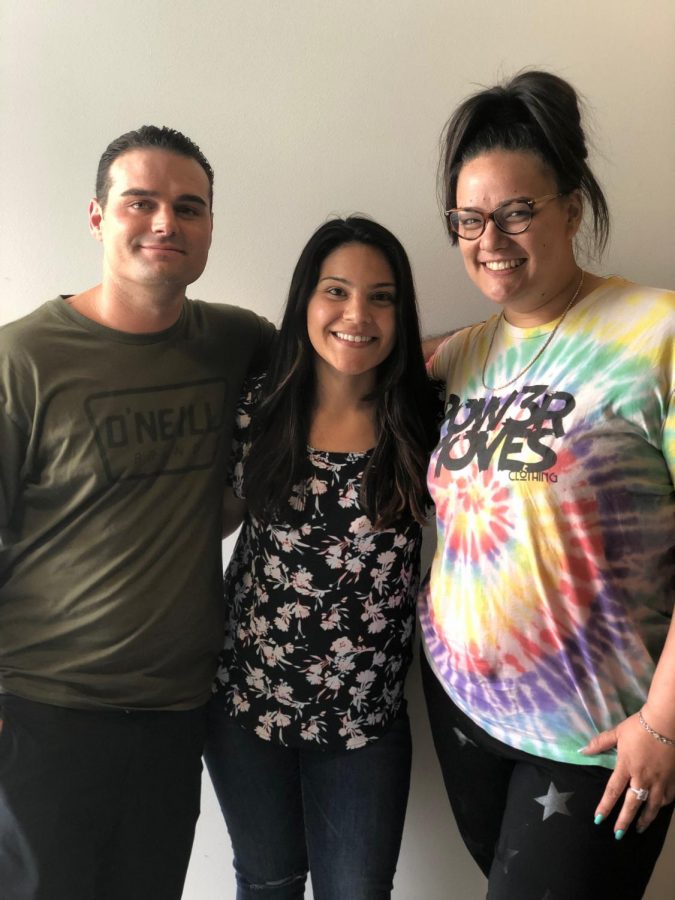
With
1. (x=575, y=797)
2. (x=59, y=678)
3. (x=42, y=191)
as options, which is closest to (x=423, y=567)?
A: (x=575, y=797)

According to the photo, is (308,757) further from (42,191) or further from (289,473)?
(42,191)

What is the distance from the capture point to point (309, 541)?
133 centimetres

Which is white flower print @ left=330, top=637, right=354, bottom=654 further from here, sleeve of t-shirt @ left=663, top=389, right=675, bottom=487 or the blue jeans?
sleeve of t-shirt @ left=663, top=389, right=675, bottom=487

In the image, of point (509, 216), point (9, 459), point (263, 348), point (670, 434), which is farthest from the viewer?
point (263, 348)

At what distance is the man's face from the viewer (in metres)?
1.32

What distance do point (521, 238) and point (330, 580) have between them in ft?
2.22

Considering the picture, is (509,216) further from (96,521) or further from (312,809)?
(312,809)

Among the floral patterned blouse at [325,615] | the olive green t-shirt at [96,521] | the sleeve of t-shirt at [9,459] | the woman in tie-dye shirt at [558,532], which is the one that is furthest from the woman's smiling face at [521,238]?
the sleeve of t-shirt at [9,459]

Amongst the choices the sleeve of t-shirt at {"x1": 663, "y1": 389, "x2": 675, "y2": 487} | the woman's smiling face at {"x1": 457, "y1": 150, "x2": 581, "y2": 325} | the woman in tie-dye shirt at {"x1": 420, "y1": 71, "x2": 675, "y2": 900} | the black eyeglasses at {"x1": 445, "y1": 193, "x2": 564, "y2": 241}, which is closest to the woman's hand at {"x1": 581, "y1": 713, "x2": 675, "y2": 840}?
the woman in tie-dye shirt at {"x1": 420, "y1": 71, "x2": 675, "y2": 900}

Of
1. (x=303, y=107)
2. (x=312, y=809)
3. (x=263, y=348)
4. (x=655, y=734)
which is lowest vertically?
(x=312, y=809)

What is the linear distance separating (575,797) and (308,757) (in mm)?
523

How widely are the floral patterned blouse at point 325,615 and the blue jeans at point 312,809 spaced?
5 cm

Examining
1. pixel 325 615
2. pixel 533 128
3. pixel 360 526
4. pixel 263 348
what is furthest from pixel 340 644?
pixel 533 128

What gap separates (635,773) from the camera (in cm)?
104
